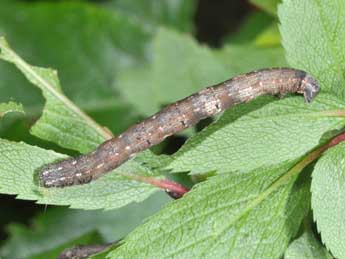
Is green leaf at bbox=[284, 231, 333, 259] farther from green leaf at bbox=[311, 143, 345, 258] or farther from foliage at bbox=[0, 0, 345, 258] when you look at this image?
green leaf at bbox=[311, 143, 345, 258]

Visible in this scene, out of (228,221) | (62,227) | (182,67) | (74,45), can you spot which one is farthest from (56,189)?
(74,45)

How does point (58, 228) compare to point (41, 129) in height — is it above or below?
below

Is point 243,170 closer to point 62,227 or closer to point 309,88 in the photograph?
point 309,88

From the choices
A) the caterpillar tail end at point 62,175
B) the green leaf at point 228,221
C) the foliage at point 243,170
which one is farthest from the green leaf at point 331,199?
the caterpillar tail end at point 62,175

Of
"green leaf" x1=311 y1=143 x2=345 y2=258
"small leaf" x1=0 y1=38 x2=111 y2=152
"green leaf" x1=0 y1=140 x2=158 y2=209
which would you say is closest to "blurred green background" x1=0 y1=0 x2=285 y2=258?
"small leaf" x1=0 y1=38 x2=111 y2=152

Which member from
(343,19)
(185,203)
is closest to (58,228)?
(185,203)

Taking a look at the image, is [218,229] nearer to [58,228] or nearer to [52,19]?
[58,228]

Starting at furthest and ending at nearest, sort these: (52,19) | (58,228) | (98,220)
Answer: (52,19)
(58,228)
(98,220)

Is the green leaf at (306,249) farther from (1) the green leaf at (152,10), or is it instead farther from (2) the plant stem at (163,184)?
(1) the green leaf at (152,10)
